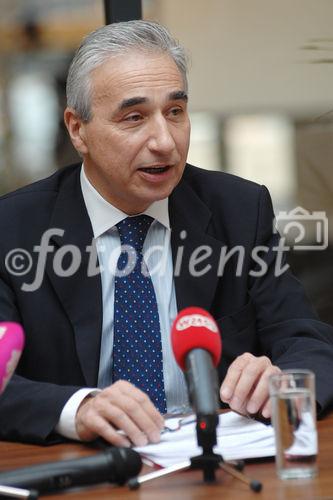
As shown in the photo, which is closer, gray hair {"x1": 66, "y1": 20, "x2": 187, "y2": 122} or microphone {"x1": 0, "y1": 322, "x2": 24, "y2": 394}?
microphone {"x1": 0, "y1": 322, "x2": 24, "y2": 394}

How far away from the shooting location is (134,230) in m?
2.73

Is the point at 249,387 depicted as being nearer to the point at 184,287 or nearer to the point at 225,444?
the point at 225,444

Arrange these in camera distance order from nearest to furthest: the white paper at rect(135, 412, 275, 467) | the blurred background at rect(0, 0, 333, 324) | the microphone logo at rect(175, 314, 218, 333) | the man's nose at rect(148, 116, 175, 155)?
the microphone logo at rect(175, 314, 218, 333) < the white paper at rect(135, 412, 275, 467) < the man's nose at rect(148, 116, 175, 155) < the blurred background at rect(0, 0, 333, 324)

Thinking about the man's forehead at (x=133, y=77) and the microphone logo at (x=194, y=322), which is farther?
the man's forehead at (x=133, y=77)

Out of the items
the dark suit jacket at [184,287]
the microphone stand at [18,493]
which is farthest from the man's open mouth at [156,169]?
the microphone stand at [18,493]

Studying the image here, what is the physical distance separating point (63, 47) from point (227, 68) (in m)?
0.56

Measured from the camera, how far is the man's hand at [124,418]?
2096mm

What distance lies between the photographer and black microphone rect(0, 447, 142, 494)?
5.98ft

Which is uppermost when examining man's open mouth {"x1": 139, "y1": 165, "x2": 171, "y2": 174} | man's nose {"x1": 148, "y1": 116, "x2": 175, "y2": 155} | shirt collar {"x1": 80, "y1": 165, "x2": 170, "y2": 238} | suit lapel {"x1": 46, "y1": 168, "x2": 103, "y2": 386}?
man's nose {"x1": 148, "y1": 116, "x2": 175, "y2": 155}

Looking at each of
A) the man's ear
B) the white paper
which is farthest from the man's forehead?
the white paper

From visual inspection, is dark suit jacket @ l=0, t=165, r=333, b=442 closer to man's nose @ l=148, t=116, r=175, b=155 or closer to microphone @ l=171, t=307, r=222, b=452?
man's nose @ l=148, t=116, r=175, b=155

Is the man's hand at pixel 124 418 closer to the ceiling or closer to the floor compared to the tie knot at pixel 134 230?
closer to the floor

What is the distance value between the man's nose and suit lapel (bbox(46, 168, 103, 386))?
0.92 feet

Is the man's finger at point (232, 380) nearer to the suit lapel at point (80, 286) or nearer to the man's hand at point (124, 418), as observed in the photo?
the man's hand at point (124, 418)
